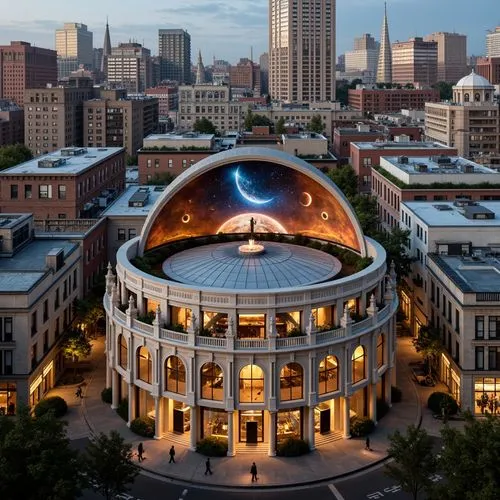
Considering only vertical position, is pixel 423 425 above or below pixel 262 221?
below

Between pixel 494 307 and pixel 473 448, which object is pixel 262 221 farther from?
pixel 473 448

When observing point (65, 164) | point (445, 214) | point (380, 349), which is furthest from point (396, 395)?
point (65, 164)

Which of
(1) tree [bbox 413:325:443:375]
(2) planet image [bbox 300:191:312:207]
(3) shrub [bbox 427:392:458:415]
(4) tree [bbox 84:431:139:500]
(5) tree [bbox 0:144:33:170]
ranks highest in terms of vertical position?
(5) tree [bbox 0:144:33:170]

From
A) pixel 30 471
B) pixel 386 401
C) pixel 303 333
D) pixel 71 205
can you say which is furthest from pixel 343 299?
pixel 71 205

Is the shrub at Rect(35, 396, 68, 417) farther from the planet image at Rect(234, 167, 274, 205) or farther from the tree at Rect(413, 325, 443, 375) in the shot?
the tree at Rect(413, 325, 443, 375)

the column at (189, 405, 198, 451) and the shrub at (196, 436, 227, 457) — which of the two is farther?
the column at (189, 405, 198, 451)

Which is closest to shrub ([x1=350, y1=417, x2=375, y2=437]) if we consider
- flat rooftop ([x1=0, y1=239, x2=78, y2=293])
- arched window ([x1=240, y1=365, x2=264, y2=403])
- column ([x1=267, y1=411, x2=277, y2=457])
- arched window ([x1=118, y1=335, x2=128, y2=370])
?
column ([x1=267, y1=411, x2=277, y2=457])
